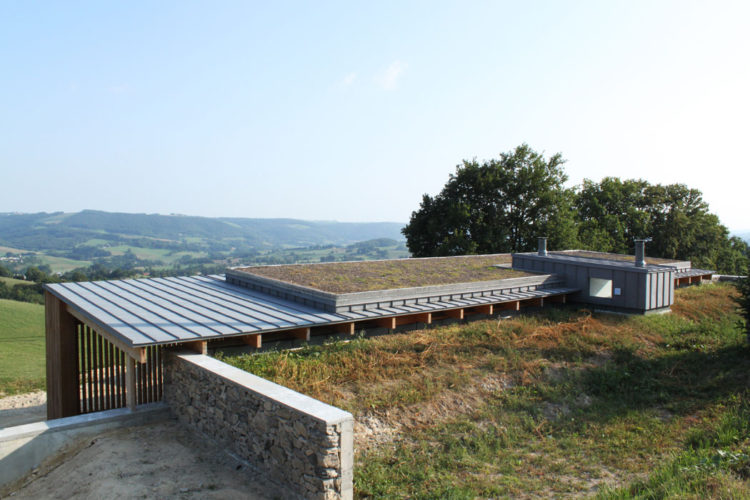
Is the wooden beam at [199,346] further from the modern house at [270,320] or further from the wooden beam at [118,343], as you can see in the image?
the wooden beam at [118,343]

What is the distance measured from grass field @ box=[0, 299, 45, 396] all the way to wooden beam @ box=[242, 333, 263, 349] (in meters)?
13.2

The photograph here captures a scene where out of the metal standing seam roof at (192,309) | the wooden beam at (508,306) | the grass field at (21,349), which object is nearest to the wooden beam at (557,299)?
the metal standing seam roof at (192,309)

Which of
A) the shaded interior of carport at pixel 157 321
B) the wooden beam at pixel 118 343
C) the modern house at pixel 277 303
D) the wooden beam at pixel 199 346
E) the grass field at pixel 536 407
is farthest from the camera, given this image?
the modern house at pixel 277 303

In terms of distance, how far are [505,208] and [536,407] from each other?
24.9 m

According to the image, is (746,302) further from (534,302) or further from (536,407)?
(536,407)

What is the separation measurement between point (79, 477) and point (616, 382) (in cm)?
932

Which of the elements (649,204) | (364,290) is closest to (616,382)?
(364,290)

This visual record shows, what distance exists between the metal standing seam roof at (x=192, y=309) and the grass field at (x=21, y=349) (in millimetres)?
8058

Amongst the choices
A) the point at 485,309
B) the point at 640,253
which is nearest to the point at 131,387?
the point at 485,309

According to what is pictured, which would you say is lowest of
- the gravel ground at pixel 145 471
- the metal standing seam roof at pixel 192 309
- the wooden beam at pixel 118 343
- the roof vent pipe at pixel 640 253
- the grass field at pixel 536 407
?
the gravel ground at pixel 145 471

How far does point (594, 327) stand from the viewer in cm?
1311

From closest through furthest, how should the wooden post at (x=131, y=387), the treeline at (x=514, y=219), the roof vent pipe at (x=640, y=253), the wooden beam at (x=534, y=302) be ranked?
the wooden post at (x=131, y=387) < the wooden beam at (x=534, y=302) < the roof vent pipe at (x=640, y=253) < the treeline at (x=514, y=219)

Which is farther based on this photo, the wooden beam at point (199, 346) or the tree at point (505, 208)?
the tree at point (505, 208)

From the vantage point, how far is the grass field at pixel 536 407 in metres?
6.18
